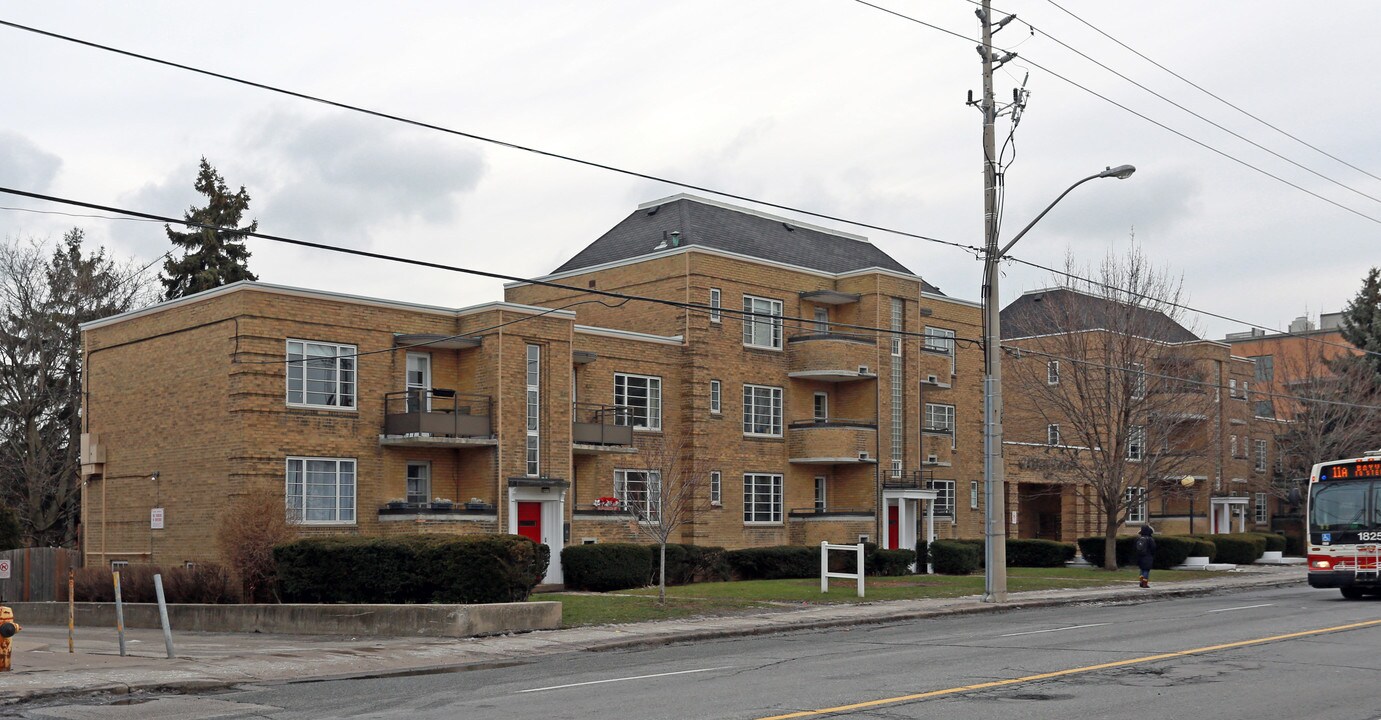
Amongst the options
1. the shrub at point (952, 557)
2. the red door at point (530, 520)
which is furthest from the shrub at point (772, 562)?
the red door at point (530, 520)

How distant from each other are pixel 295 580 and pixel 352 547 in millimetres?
2204

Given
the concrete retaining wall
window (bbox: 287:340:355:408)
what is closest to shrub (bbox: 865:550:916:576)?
window (bbox: 287:340:355:408)

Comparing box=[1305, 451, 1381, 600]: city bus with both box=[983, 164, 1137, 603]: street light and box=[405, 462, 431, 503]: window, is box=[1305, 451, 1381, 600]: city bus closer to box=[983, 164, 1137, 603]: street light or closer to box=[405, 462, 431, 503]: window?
box=[983, 164, 1137, 603]: street light

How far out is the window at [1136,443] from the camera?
40.1 meters

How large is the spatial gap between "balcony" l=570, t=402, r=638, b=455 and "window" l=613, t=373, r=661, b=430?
0.44m

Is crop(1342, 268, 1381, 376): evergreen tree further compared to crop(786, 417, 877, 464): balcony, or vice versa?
crop(1342, 268, 1381, 376): evergreen tree

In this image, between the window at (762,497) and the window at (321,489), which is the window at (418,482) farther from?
the window at (762,497)

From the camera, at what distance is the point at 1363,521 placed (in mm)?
26375

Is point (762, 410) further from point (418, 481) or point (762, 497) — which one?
point (418, 481)

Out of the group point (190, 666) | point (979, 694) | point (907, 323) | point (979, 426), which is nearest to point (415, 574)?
point (190, 666)

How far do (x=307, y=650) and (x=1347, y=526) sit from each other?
20.7 meters

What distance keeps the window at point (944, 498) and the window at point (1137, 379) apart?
8.79 metres

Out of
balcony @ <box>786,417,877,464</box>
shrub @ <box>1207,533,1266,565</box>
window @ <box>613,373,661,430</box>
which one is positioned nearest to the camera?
window @ <box>613,373,661,430</box>

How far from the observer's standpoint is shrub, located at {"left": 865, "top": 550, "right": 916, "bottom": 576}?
38403 mm
